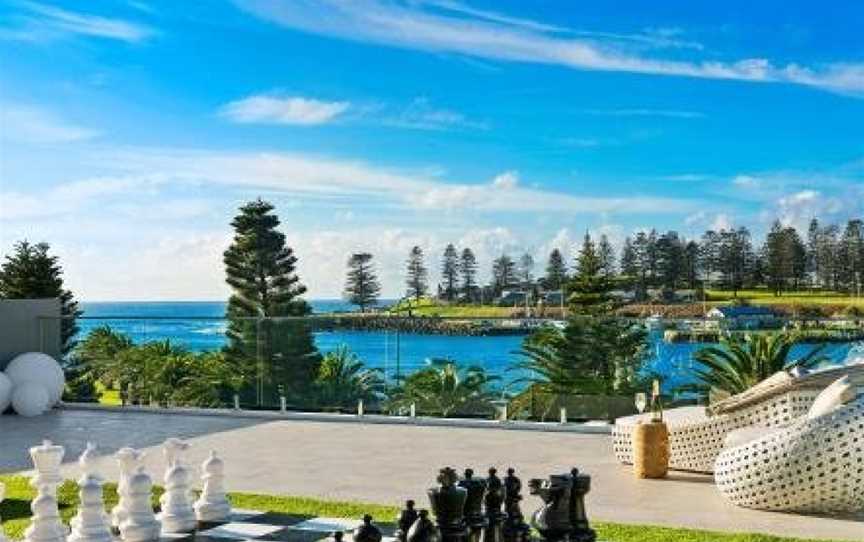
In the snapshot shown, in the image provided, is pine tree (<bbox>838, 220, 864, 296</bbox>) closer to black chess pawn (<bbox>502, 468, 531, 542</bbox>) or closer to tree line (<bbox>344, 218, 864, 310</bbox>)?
tree line (<bbox>344, 218, 864, 310</bbox>)

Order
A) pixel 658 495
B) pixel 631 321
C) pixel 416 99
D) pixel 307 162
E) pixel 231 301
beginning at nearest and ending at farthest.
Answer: pixel 658 495, pixel 631 321, pixel 231 301, pixel 307 162, pixel 416 99

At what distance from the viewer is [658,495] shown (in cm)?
595

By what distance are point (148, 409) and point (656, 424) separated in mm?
6011

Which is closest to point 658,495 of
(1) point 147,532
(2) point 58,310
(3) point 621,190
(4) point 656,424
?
(4) point 656,424

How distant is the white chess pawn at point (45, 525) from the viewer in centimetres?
410

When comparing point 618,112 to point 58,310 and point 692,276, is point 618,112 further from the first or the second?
point 58,310

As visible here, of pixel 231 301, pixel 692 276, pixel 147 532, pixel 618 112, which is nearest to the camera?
pixel 147 532

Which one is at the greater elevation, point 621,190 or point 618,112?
point 618,112

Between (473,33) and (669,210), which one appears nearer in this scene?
(473,33)

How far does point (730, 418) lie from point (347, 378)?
4.42m

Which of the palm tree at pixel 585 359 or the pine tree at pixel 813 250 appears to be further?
the pine tree at pixel 813 250

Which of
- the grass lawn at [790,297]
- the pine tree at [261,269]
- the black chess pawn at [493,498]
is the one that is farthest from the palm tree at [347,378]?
the grass lawn at [790,297]

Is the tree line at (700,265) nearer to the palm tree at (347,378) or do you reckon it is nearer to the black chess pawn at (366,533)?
the palm tree at (347,378)

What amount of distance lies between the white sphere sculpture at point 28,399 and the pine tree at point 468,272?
46.0m
